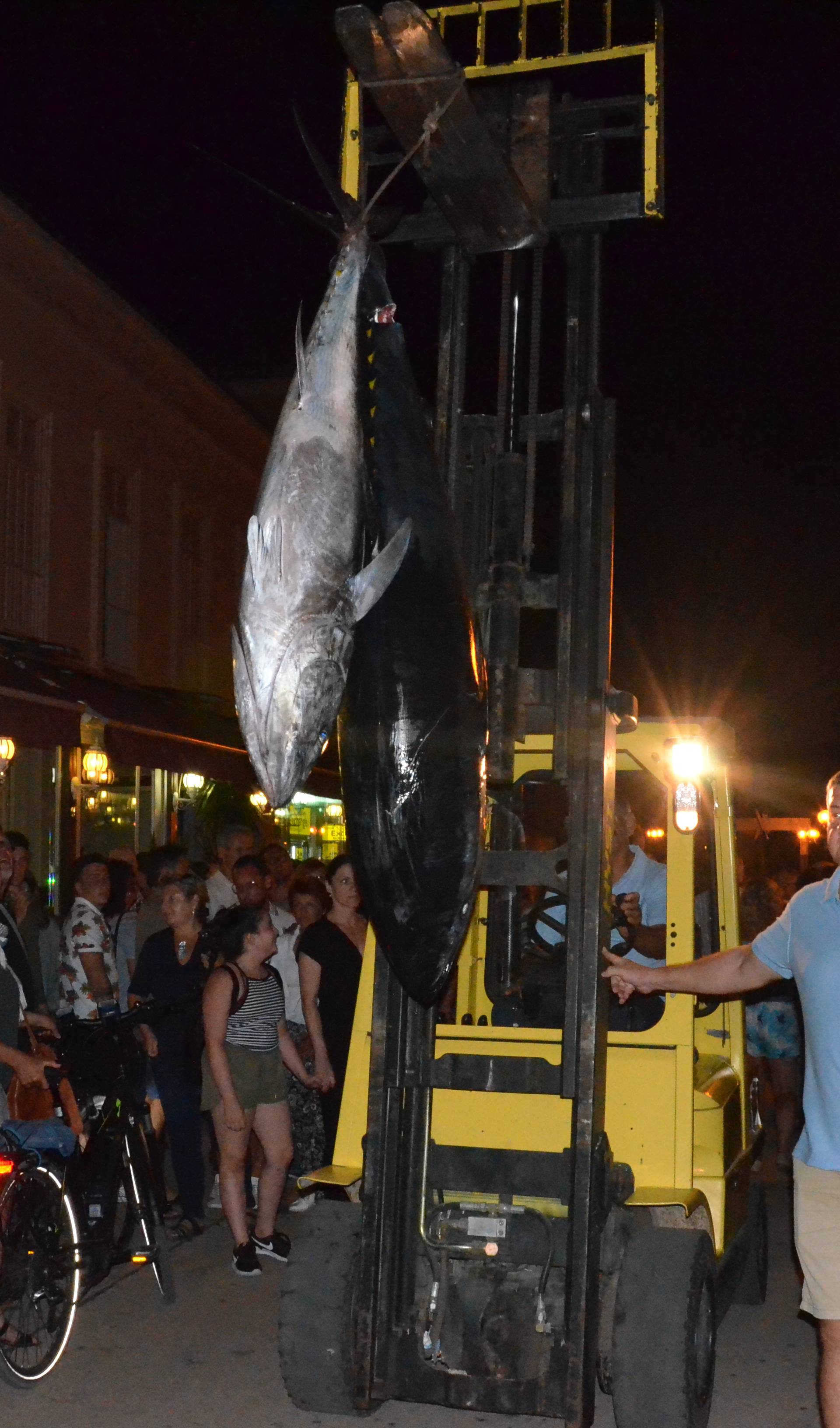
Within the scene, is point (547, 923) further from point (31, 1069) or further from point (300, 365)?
point (300, 365)

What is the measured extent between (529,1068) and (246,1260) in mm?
3154

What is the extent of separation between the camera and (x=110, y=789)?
747 inches

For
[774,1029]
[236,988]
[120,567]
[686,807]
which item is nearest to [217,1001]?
[236,988]

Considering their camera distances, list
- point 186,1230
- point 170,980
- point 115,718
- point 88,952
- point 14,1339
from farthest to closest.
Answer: point 115,718 < point 88,952 < point 170,980 < point 186,1230 < point 14,1339

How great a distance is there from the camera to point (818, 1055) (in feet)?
14.4

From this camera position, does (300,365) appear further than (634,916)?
No

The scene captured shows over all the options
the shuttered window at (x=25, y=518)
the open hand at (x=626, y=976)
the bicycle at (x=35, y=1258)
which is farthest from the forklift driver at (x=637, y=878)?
the shuttered window at (x=25, y=518)

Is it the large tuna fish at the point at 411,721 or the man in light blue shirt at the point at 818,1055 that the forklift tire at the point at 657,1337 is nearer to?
the man in light blue shirt at the point at 818,1055

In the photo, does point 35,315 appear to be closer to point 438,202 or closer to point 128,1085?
point 128,1085

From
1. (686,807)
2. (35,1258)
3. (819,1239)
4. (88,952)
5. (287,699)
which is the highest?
(287,699)

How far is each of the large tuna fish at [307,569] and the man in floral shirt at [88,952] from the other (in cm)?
628

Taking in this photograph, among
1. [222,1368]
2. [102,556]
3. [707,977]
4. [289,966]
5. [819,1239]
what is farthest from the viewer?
[102,556]

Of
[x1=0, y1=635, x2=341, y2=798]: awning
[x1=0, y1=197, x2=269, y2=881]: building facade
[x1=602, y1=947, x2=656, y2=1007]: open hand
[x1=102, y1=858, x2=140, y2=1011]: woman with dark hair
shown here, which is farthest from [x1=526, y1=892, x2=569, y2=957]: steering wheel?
[x1=0, y1=197, x2=269, y2=881]: building facade

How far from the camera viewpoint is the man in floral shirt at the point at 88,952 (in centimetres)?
874
